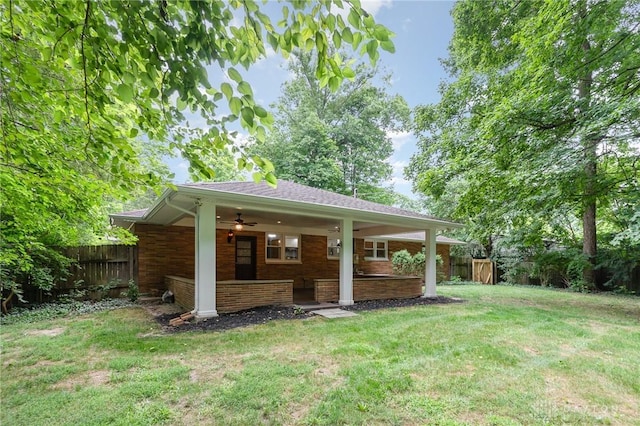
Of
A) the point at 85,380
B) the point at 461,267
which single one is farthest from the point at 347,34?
the point at 461,267

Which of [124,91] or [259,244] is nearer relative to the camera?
[124,91]

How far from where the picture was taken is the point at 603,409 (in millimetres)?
3031

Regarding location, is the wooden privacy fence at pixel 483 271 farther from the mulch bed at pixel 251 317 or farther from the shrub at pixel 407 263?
the mulch bed at pixel 251 317

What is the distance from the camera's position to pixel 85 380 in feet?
12.0

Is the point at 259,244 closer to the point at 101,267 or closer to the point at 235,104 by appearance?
the point at 101,267

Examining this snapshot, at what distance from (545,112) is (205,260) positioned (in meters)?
9.14

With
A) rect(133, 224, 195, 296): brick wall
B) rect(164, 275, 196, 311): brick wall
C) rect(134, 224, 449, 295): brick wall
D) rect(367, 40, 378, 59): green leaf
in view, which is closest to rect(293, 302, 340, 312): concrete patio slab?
rect(164, 275, 196, 311): brick wall

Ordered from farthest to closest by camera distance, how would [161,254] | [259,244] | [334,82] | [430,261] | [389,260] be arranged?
[389,260] < [259,244] < [430,261] < [161,254] < [334,82]

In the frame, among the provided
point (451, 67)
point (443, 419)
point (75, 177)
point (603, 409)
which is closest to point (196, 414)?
point (443, 419)

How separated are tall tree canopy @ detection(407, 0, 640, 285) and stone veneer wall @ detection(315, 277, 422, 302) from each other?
3126 mm

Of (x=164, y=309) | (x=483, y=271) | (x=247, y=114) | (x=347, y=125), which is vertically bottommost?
(x=483, y=271)

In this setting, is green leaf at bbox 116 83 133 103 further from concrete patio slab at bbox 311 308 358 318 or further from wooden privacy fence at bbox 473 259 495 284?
wooden privacy fence at bbox 473 259 495 284

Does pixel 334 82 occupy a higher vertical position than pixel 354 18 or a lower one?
lower

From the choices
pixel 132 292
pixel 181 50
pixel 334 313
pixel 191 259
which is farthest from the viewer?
pixel 191 259
